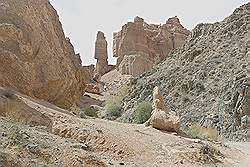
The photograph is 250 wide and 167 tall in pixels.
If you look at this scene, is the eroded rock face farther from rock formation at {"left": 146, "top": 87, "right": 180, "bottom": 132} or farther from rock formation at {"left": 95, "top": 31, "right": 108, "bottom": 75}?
rock formation at {"left": 95, "top": 31, "right": 108, "bottom": 75}

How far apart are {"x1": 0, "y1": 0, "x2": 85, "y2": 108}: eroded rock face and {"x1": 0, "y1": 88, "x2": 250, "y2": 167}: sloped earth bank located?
6.84ft

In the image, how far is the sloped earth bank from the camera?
10.3m

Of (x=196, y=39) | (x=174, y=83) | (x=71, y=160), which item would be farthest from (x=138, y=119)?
(x=196, y=39)

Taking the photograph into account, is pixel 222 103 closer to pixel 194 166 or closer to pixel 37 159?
pixel 194 166

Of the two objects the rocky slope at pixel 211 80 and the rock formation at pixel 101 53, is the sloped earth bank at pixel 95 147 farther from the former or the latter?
the rock formation at pixel 101 53

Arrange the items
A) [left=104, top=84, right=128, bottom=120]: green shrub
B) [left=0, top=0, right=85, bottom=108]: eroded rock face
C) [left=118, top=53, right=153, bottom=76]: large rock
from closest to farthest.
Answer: [left=0, top=0, right=85, bottom=108]: eroded rock face, [left=104, top=84, right=128, bottom=120]: green shrub, [left=118, top=53, right=153, bottom=76]: large rock

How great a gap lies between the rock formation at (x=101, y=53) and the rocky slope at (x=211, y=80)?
93.6 ft

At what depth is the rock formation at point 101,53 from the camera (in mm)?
76688

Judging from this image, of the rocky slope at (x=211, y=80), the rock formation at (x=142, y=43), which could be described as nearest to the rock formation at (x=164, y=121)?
the rocky slope at (x=211, y=80)

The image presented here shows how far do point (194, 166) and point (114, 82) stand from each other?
53100 millimetres

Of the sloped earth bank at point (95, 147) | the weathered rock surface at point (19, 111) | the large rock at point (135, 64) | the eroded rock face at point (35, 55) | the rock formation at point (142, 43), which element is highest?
the rock formation at point (142, 43)

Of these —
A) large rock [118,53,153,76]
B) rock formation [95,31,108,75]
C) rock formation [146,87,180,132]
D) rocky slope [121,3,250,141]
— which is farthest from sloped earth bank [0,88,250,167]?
rock formation [95,31,108,75]

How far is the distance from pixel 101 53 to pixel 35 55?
59.7 meters

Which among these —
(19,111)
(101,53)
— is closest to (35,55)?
(19,111)
